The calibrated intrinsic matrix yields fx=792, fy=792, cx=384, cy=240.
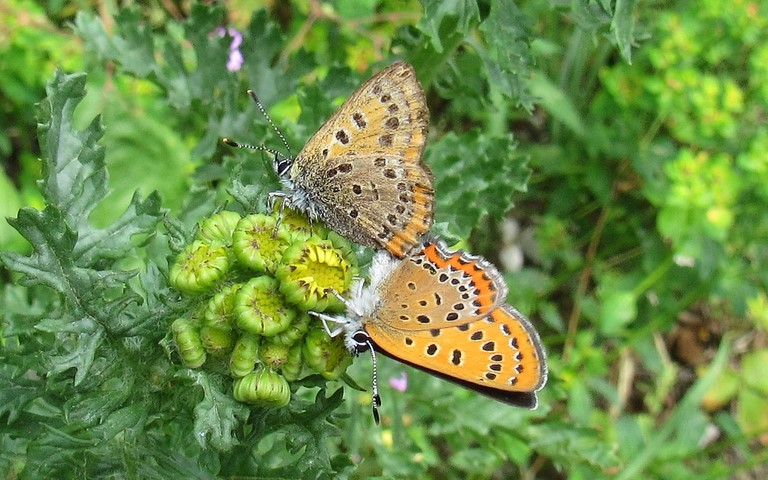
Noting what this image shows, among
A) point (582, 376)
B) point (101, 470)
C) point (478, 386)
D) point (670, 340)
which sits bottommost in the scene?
point (670, 340)

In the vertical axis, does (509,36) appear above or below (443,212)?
above

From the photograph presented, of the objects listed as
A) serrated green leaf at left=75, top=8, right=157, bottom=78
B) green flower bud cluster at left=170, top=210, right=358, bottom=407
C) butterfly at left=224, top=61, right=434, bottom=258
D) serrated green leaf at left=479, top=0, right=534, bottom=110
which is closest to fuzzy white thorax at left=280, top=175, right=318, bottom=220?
butterfly at left=224, top=61, right=434, bottom=258

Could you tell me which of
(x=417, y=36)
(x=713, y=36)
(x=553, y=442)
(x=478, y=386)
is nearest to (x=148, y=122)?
(x=417, y=36)

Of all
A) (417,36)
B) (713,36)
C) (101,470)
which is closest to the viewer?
(101,470)

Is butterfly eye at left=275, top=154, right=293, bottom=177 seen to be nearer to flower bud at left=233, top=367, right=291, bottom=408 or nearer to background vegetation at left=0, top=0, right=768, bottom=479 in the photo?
background vegetation at left=0, top=0, right=768, bottom=479

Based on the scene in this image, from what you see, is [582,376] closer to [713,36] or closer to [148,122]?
[713,36]

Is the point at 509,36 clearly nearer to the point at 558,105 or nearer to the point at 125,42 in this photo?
the point at 125,42

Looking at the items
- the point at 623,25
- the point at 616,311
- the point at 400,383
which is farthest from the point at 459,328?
the point at 616,311
